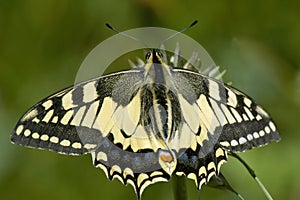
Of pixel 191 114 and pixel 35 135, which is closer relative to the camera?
pixel 35 135

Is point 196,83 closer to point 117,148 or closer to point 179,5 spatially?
point 117,148

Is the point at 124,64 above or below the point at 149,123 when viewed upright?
above

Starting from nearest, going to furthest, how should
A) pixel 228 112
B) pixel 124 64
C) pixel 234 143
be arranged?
pixel 234 143, pixel 228 112, pixel 124 64

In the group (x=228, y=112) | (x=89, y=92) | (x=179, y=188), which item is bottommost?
(x=179, y=188)

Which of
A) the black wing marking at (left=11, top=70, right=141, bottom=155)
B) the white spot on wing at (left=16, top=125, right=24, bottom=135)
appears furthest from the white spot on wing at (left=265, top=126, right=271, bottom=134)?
the white spot on wing at (left=16, top=125, right=24, bottom=135)

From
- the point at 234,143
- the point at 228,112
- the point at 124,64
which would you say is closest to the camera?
the point at 234,143

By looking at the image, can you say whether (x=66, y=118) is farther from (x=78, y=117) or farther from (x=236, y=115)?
(x=236, y=115)

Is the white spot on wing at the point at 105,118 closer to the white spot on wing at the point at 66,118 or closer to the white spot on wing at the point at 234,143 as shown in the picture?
the white spot on wing at the point at 66,118

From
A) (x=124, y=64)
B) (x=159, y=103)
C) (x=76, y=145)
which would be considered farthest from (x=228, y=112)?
(x=124, y=64)
